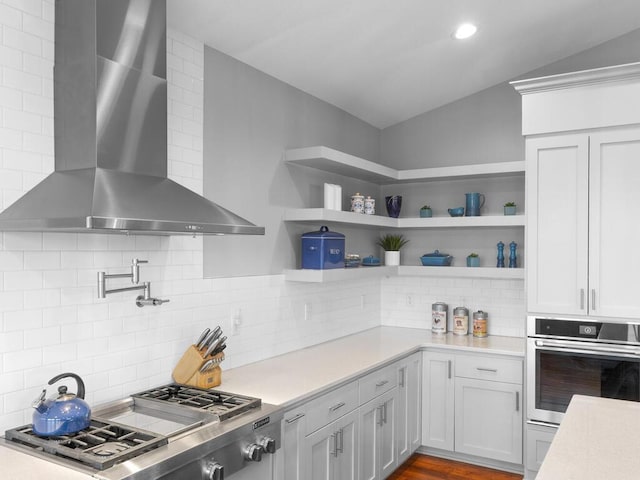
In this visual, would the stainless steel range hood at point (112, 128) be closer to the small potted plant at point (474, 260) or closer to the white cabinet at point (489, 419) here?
the white cabinet at point (489, 419)

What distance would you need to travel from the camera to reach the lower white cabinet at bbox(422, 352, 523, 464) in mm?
3715

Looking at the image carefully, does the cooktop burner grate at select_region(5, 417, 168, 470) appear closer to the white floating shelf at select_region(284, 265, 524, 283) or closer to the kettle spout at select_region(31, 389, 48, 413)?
the kettle spout at select_region(31, 389, 48, 413)

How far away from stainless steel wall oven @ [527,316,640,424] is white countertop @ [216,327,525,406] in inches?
11.1

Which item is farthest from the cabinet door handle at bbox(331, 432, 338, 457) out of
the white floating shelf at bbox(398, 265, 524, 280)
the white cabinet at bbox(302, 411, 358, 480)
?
the white floating shelf at bbox(398, 265, 524, 280)

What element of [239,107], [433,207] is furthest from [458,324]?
[239,107]

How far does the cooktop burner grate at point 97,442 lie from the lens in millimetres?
1757

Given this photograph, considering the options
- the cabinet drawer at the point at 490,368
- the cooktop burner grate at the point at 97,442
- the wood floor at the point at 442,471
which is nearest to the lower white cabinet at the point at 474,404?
the cabinet drawer at the point at 490,368

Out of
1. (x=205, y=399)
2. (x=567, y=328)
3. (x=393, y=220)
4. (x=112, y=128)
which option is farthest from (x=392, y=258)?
(x=112, y=128)

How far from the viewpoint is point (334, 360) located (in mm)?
3359

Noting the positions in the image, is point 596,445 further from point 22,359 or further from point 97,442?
point 22,359

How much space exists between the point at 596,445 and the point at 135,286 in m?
1.97

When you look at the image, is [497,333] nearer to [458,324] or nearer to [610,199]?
[458,324]

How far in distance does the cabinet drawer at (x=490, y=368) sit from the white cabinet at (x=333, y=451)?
1.12m

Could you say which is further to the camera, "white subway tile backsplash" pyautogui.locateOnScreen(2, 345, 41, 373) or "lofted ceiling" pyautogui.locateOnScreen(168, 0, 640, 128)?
"lofted ceiling" pyautogui.locateOnScreen(168, 0, 640, 128)
